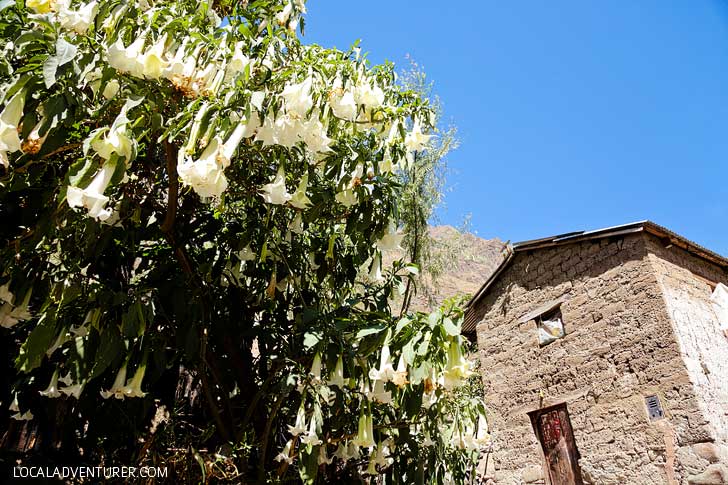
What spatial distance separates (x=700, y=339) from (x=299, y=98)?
261 inches

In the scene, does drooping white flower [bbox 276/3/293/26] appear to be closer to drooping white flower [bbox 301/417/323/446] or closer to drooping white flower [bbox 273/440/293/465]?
drooping white flower [bbox 301/417/323/446]

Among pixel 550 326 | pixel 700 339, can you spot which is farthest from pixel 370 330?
pixel 550 326

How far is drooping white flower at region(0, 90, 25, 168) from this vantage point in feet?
5.71

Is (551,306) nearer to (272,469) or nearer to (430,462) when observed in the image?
(430,462)

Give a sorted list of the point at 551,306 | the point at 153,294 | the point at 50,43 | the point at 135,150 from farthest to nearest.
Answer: the point at 551,306, the point at 153,294, the point at 50,43, the point at 135,150

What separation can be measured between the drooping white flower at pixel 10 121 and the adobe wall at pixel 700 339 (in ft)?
22.4

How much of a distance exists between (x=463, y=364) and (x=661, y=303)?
5396 millimetres

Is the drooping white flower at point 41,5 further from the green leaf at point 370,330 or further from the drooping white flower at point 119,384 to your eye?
the green leaf at point 370,330

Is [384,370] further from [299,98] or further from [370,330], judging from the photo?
[299,98]

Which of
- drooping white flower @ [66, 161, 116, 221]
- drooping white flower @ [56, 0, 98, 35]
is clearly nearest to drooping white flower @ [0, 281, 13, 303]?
drooping white flower @ [66, 161, 116, 221]

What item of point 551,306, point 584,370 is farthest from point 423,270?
point 584,370

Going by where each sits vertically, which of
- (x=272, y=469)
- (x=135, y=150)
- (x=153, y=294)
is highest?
(x=135, y=150)

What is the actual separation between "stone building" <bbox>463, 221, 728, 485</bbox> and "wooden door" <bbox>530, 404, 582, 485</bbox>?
1 centimetres

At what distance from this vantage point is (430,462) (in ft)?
10.7
